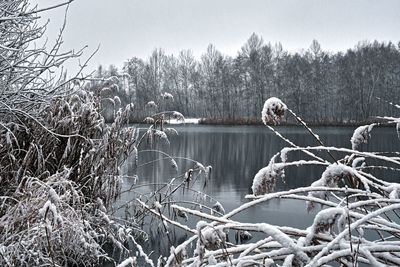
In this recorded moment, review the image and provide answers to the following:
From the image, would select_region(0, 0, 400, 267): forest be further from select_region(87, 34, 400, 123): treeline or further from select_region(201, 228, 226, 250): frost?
select_region(87, 34, 400, 123): treeline

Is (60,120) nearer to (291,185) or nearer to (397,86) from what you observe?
(291,185)

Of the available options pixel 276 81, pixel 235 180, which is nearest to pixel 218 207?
pixel 235 180

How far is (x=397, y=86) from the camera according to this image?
3778 cm

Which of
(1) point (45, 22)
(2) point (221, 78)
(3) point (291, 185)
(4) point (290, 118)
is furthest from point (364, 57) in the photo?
(1) point (45, 22)

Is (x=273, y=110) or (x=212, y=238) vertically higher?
(x=273, y=110)

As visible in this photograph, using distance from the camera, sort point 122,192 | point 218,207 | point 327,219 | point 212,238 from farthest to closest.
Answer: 1. point 218,207
2. point 122,192
3. point 212,238
4. point 327,219

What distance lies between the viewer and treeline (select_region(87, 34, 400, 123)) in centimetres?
3934

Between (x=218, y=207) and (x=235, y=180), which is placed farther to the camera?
(x=235, y=180)

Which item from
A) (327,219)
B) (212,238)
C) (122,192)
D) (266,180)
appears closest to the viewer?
(327,219)

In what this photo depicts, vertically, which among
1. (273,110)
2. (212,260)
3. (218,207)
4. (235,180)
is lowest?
(235,180)

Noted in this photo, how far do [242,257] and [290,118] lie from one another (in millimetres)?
36758

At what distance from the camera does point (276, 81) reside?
43.7 metres

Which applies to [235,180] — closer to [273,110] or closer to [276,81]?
[273,110]

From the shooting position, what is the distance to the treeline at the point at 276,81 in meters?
39.3
